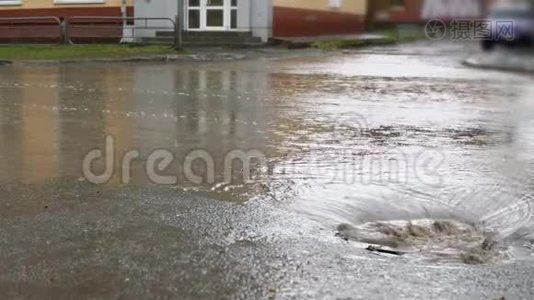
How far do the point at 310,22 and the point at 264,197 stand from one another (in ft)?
86.0

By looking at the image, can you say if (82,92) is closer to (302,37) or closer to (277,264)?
(277,264)

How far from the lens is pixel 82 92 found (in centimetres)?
1267

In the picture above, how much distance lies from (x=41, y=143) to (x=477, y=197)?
182 inches

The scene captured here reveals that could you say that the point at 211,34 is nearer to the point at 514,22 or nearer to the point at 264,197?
the point at 514,22

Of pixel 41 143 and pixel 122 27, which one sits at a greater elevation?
pixel 122 27

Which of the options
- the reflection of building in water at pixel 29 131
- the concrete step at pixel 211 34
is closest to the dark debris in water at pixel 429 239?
the reflection of building in water at pixel 29 131

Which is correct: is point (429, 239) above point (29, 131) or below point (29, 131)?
below

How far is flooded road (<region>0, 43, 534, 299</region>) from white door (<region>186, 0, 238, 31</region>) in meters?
15.6

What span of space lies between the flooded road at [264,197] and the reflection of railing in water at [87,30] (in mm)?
15166

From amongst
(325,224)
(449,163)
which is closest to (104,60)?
(449,163)

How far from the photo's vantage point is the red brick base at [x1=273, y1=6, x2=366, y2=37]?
28.0m

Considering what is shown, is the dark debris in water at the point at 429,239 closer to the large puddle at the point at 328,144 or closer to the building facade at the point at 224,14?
the large puddle at the point at 328,144

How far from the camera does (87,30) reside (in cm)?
2792

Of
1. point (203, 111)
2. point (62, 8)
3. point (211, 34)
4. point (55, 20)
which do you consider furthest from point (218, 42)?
point (203, 111)
